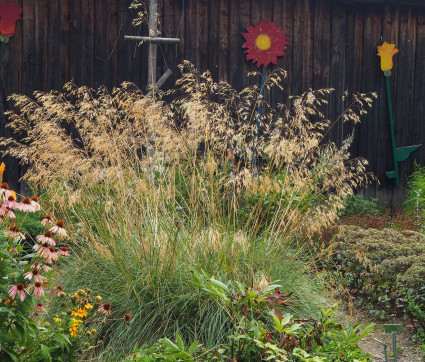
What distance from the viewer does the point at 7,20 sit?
24.9ft

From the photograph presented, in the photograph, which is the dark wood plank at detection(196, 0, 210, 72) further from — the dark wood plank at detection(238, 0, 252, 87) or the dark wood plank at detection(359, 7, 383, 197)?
the dark wood plank at detection(359, 7, 383, 197)

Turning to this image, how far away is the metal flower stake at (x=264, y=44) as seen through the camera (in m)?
8.30

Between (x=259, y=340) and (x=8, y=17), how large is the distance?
594 centimetres

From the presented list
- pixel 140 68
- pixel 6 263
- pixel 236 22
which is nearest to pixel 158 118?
pixel 6 263

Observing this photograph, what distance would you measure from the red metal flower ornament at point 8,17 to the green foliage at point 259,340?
531 cm

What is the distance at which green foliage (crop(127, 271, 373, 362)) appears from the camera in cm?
300

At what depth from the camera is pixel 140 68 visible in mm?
8023

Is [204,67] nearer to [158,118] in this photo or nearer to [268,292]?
[158,118]

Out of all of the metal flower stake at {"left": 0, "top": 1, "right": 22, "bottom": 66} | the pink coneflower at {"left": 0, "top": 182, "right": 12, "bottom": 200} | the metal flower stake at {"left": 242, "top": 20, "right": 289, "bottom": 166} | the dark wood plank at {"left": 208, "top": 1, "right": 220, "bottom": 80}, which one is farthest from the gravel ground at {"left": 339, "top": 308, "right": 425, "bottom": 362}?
the metal flower stake at {"left": 0, "top": 1, "right": 22, "bottom": 66}

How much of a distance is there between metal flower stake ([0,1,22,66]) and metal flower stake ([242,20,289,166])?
9.56 ft

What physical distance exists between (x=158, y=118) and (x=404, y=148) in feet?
18.3

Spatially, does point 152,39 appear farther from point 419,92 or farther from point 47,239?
point 47,239

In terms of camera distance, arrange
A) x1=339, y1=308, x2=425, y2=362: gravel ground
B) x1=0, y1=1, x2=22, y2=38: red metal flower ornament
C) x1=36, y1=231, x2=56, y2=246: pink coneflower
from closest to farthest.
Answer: x1=36, y1=231, x2=56, y2=246: pink coneflower < x1=339, y1=308, x2=425, y2=362: gravel ground < x1=0, y1=1, x2=22, y2=38: red metal flower ornament

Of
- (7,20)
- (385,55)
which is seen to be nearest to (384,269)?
(385,55)
